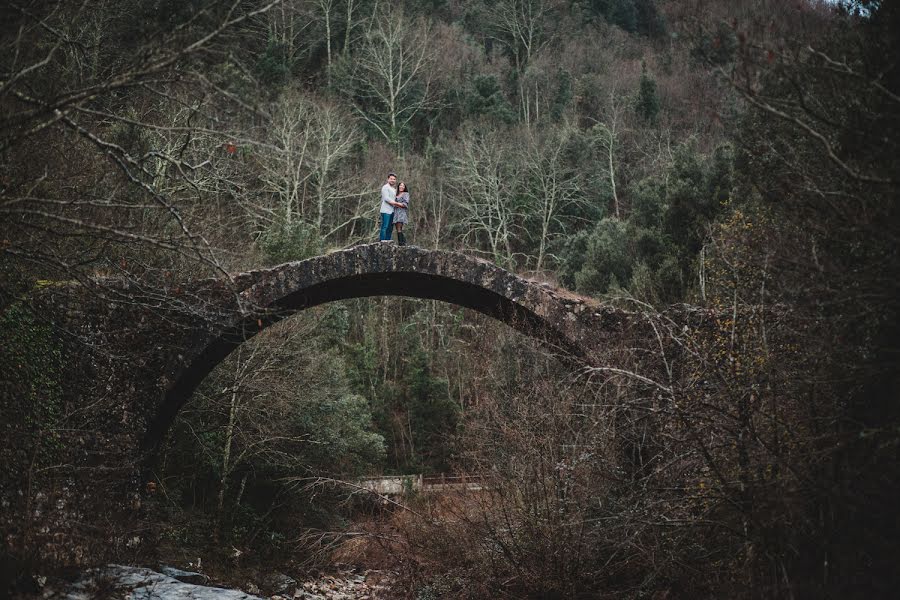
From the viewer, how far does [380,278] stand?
474 inches

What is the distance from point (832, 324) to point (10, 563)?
6.28 m

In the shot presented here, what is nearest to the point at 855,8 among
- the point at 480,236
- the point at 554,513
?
the point at 554,513

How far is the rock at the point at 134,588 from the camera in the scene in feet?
22.3

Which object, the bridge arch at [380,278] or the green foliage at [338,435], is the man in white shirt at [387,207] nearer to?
the bridge arch at [380,278]

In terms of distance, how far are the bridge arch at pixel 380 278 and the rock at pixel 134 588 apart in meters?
2.82

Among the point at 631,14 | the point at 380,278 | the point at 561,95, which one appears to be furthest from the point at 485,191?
the point at 631,14

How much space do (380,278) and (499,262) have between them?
43.4 feet

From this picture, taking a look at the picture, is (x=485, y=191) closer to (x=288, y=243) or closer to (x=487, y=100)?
(x=487, y=100)

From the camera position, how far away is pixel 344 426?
54.9ft

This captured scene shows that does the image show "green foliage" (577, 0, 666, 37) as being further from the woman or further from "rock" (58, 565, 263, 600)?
"rock" (58, 565, 263, 600)

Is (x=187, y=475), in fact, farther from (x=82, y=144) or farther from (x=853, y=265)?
(x=853, y=265)

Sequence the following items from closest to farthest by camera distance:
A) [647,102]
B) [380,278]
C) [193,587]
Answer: [193,587], [380,278], [647,102]

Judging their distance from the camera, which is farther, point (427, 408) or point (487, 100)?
point (487, 100)

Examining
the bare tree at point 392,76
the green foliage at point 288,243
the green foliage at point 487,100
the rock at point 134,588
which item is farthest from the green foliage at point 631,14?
the rock at point 134,588
